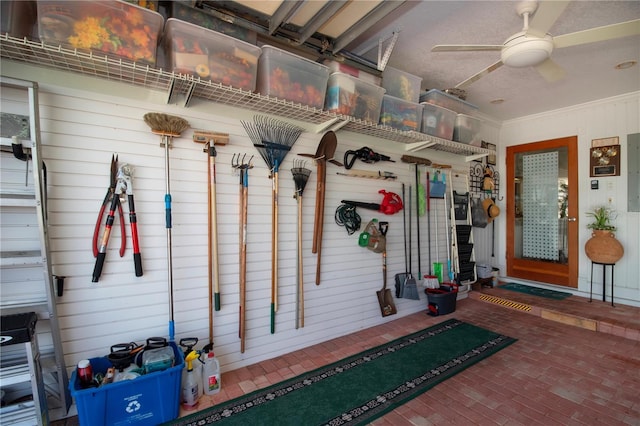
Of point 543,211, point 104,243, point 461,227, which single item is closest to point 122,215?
point 104,243

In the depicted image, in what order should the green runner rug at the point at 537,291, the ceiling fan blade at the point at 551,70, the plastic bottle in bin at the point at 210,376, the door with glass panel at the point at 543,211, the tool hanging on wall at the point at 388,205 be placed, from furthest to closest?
the door with glass panel at the point at 543,211 → the green runner rug at the point at 537,291 → the tool hanging on wall at the point at 388,205 → the ceiling fan blade at the point at 551,70 → the plastic bottle in bin at the point at 210,376

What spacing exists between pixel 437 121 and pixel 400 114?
641 mm

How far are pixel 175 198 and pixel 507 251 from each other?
5.53 meters

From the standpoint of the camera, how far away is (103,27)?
1692 millimetres

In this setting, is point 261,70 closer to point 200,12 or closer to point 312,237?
point 200,12

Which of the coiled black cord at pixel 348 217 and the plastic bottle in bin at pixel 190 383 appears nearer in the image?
the plastic bottle in bin at pixel 190 383

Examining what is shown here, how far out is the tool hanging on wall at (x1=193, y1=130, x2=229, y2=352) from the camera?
7.61ft

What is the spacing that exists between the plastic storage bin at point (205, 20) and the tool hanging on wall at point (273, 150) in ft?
2.05

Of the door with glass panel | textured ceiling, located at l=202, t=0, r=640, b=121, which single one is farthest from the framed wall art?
textured ceiling, located at l=202, t=0, r=640, b=121

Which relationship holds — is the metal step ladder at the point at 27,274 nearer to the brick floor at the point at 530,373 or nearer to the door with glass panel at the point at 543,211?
the brick floor at the point at 530,373

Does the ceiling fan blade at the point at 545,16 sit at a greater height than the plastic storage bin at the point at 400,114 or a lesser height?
greater

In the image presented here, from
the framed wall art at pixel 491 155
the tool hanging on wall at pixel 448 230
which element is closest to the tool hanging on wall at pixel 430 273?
the tool hanging on wall at pixel 448 230

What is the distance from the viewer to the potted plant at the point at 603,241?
3951 millimetres

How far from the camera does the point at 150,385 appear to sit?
1846 mm
